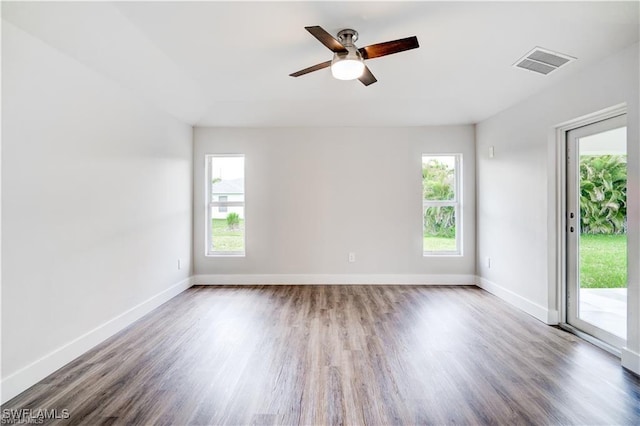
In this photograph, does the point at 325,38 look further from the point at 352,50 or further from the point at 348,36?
Answer: the point at 348,36

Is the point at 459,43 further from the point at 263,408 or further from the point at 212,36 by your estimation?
the point at 263,408

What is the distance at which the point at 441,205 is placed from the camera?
433 centimetres

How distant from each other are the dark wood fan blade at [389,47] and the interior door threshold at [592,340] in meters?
2.85

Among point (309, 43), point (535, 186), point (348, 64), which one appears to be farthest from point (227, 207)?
point (535, 186)

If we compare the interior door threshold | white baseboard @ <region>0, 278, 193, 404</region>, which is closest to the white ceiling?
white baseboard @ <region>0, 278, 193, 404</region>

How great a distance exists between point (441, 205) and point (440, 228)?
0.35 m

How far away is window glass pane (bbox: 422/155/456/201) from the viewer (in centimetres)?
434

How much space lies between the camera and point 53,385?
1903 mm

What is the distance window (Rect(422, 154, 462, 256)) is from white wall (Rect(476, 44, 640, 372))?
323 millimetres

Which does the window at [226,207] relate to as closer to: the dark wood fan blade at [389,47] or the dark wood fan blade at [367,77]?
the dark wood fan blade at [367,77]

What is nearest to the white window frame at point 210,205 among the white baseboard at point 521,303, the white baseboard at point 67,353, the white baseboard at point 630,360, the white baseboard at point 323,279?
the white baseboard at point 323,279

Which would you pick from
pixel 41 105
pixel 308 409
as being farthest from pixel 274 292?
pixel 41 105

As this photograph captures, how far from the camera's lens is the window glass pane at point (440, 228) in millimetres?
4348

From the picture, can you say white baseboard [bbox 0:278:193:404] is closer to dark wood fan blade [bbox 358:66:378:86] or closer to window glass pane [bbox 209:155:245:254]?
window glass pane [bbox 209:155:245:254]
